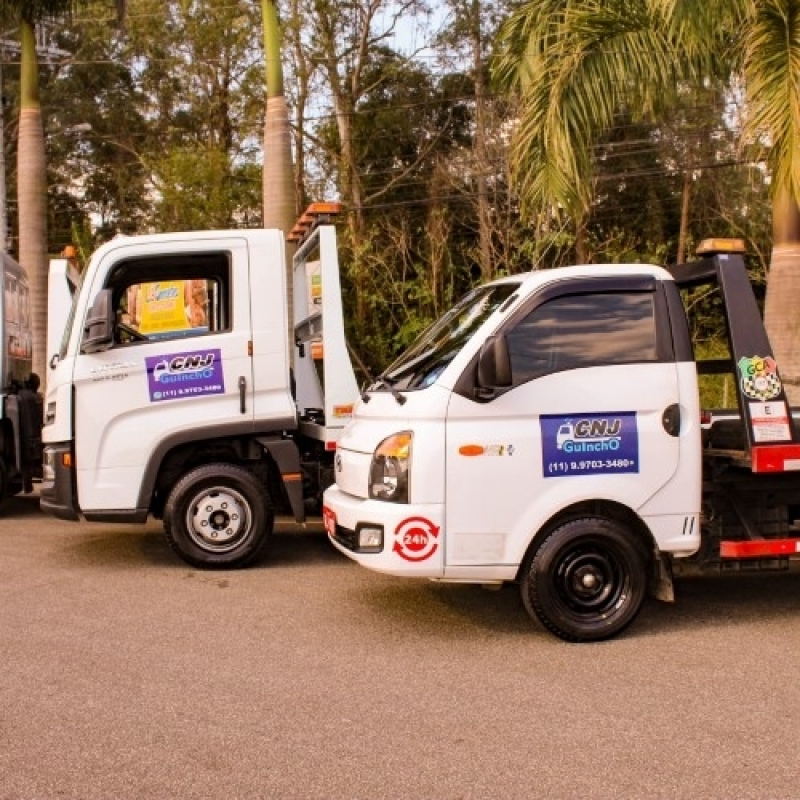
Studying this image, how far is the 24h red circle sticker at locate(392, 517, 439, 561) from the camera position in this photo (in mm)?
5605

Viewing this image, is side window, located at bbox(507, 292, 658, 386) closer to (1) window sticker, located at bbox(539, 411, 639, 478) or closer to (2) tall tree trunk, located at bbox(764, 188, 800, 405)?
(1) window sticker, located at bbox(539, 411, 639, 478)

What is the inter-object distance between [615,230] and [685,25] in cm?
1674

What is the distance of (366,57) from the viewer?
87.9ft

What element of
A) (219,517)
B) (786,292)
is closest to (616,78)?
(786,292)

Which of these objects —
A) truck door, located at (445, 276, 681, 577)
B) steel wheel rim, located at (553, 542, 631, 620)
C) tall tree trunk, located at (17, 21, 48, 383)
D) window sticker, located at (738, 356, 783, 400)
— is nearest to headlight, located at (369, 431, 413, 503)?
truck door, located at (445, 276, 681, 577)

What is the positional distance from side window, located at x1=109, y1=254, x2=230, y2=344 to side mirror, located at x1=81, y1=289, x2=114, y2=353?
25 centimetres

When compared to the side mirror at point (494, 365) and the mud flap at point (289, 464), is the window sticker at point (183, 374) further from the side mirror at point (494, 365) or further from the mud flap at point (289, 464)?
the side mirror at point (494, 365)

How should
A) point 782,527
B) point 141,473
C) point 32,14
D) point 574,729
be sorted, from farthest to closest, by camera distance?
point 32,14, point 141,473, point 782,527, point 574,729

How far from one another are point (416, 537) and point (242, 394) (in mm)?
2670

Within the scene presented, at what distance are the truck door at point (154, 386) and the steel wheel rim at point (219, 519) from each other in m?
0.45

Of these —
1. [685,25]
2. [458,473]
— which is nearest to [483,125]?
[685,25]

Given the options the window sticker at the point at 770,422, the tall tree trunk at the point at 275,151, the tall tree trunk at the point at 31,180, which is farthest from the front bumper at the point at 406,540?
the tall tree trunk at the point at 31,180

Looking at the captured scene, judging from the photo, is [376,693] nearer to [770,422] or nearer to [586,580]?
[586,580]

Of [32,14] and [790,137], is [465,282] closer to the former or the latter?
[32,14]
